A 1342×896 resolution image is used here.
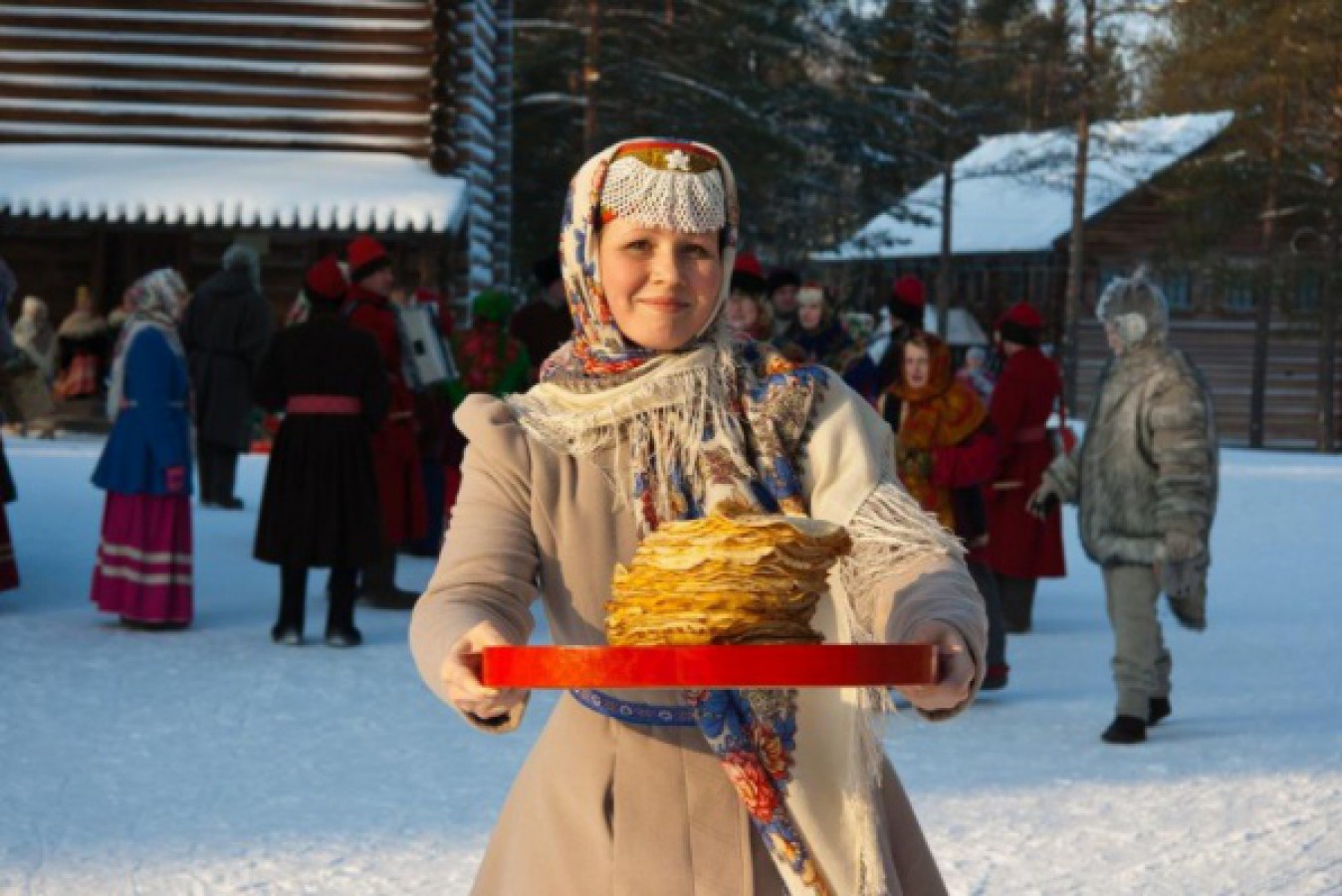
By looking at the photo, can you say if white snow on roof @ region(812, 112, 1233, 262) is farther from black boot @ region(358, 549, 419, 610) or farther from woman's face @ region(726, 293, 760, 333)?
woman's face @ region(726, 293, 760, 333)

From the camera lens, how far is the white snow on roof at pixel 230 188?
2138cm

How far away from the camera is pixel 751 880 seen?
303 centimetres

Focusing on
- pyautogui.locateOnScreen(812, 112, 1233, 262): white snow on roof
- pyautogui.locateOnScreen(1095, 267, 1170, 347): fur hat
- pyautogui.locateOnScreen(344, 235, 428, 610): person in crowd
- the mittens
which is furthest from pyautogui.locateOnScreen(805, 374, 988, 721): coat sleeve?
pyautogui.locateOnScreen(812, 112, 1233, 262): white snow on roof

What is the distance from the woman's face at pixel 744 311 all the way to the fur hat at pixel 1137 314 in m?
2.32

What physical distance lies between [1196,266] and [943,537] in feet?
117

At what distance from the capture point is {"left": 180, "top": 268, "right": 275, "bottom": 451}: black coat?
53.3ft

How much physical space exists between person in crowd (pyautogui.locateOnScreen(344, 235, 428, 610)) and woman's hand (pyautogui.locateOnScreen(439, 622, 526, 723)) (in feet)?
31.0

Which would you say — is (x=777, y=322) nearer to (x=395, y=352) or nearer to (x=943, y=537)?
(x=395, y=352)

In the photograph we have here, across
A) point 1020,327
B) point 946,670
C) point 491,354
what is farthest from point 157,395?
point 946,670

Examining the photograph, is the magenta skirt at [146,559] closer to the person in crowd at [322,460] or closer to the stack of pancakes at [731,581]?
the person in crowd at [322,460]

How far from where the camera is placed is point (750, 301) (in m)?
10.7

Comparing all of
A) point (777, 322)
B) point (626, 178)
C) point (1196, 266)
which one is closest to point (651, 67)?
point (1196, 266)

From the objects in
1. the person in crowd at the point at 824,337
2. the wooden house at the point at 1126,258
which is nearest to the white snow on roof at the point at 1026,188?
the wooden house at the point at 1126,258

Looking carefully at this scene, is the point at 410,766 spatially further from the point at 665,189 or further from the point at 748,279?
the point at 665,189
